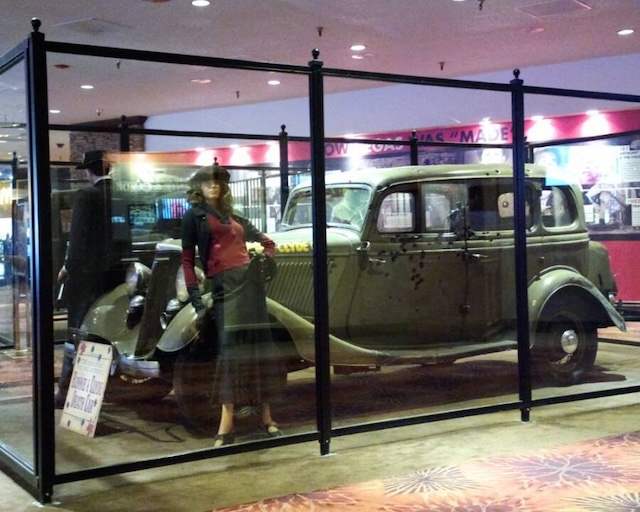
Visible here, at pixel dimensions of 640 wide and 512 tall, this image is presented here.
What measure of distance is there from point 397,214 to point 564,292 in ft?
4.86

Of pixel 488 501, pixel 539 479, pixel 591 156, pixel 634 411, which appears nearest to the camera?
pixel 488 501

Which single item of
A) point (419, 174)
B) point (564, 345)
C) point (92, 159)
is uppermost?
point (92, 159)

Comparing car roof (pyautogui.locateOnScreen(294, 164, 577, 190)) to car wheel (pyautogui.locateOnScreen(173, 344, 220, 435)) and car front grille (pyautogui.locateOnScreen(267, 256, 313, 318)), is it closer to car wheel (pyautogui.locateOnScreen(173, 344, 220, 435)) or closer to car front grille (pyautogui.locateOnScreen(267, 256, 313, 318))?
car front grille (pyautogui.locateOnScreen(267, 256, 313, 318))

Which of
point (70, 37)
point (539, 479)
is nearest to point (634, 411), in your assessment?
point (539, 479)

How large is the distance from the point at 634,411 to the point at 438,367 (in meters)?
1.83

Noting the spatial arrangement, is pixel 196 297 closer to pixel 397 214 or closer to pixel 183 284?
pixel 183 284

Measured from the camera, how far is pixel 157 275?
5.04m

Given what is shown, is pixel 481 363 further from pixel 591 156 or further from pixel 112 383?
pixel 112 383

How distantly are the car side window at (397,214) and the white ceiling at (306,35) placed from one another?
2.62m

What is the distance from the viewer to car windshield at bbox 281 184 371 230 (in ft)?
17.7

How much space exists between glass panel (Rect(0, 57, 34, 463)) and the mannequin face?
0.99m

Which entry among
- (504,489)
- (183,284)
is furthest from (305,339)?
(504,489)

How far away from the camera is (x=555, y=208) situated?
6.17 metres

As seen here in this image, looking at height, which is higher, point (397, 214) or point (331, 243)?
point (397, 214)
